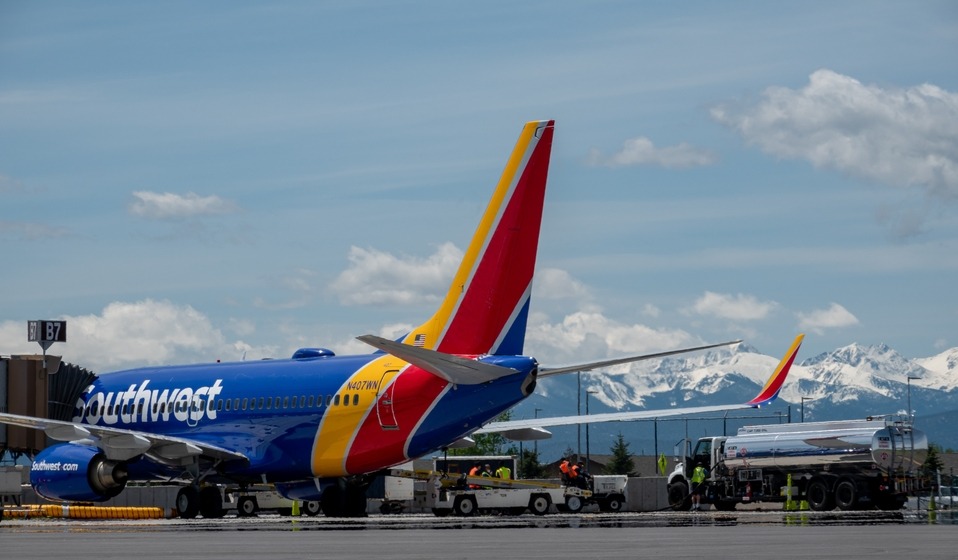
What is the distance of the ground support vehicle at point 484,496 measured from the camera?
41.8 m

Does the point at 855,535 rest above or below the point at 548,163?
below

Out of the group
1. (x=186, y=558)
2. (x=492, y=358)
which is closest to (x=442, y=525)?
(x=492, y=358)

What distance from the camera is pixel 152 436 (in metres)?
37.8

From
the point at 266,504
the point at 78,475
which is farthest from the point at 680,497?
the point at 78,475

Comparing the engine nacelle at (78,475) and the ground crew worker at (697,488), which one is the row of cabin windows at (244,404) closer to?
the engine nacelle at (78,475)

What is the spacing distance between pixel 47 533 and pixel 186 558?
9.58 metres

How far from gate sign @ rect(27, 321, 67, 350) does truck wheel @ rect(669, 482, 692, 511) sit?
770 inches

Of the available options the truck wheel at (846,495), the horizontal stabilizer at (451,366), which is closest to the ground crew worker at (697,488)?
the truck wheel at (846,495)

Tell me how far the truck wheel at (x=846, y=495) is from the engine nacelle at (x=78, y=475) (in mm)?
19978

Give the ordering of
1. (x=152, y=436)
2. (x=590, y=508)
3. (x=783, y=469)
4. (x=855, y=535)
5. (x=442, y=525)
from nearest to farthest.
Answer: (x=855, y=535), (x=442, y=525), (x=152, y=436), (x=783, y=469), (x=590, y=508)

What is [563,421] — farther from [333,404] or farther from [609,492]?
[333,404]

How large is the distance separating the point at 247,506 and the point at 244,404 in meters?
5.64

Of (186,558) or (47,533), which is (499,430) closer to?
(47,533)

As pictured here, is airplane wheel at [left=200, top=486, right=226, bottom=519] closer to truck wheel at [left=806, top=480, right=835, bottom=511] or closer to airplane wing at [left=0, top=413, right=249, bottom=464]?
airplane wing at [left=0, top=413, right=249, bottom=464]
